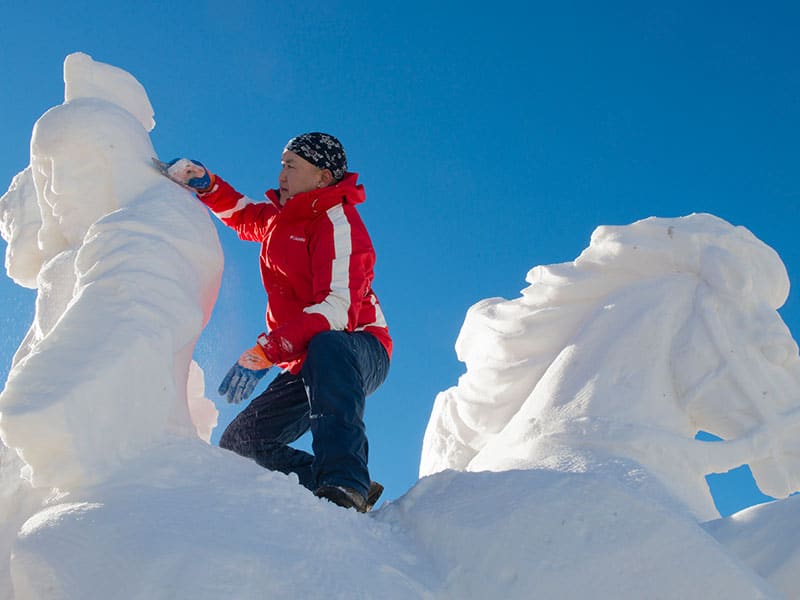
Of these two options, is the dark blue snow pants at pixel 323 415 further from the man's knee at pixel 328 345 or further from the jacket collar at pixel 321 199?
the jacket collar at pixel 321 199

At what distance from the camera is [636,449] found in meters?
3.15

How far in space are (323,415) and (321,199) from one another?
3.48 feet

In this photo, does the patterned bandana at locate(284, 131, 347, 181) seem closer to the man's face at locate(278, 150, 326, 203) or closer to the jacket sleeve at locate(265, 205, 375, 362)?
the man's face at locate(278, 150, 326, 203)

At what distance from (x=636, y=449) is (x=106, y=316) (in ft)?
5.63

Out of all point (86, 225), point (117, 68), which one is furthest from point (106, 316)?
point (117, 68)

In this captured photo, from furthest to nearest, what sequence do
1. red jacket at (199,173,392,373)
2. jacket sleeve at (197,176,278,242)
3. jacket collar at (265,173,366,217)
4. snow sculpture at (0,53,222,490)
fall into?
jacket sleeve at (197,176,278,242)
jacket collar at (265,173,366,217)
red jacket at (199,173,392,373)
snow sculpture at (0,53,222,490)

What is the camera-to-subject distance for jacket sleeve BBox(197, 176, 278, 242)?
4379 mm

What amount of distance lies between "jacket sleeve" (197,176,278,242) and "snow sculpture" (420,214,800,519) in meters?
1.11

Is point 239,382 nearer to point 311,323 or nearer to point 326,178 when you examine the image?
point 311,323

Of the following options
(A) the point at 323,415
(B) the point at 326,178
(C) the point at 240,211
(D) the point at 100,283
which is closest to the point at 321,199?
(B) the point at 326,178

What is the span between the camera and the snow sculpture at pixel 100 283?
8.45 feet

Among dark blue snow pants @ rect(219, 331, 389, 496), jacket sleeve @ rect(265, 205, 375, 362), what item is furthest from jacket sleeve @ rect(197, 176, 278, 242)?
dark blue snow pants @ rect(219, 331, 389, 496)

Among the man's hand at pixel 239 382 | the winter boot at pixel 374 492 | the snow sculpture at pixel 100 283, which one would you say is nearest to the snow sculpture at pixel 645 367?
the winter boot at pixel 374 492

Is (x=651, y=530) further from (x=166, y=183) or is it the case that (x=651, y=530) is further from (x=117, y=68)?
(x=117, y=68)
